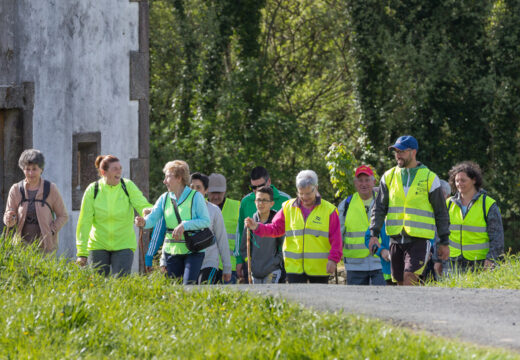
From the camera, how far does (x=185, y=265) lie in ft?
30.5

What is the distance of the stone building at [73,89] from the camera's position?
12445 millimetres

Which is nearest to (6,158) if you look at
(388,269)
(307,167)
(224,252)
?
(224,252)

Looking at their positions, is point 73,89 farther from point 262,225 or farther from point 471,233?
point 471,233

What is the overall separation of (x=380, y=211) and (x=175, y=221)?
206 centimetres

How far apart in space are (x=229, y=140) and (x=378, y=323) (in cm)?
1583

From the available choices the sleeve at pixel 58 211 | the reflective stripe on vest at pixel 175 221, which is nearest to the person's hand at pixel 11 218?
the sleeve at pixel 58 211

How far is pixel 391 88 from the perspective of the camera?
20.3 metres

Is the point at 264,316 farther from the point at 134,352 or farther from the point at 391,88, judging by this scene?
the point at 391,88

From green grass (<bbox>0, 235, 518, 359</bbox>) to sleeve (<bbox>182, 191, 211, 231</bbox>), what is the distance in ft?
4.69

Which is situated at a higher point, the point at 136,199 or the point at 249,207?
the point at 136,199

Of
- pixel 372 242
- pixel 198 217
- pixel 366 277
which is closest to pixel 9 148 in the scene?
pixel 198 217

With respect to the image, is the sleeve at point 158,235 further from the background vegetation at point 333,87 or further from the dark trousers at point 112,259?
the background vegetation at point 333,87

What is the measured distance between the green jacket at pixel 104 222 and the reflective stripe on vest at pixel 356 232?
245 cm

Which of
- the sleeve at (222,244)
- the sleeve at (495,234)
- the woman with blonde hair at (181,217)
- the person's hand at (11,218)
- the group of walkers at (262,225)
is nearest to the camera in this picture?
the woman with blonde hair at (181,217)
